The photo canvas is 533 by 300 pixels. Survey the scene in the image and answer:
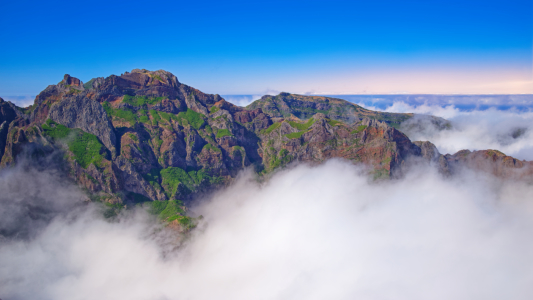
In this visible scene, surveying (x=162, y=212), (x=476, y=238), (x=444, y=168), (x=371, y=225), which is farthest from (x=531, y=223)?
(x=162, y=212)

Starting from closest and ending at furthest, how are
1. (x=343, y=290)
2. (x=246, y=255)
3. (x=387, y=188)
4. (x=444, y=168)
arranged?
1. (x=343, y=290)
2. (x=246, y=255)
3. (x=387, y=188)
4. (x=444, y=168)

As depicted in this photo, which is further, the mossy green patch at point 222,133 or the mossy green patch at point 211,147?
the mossy green patch at point 222,133

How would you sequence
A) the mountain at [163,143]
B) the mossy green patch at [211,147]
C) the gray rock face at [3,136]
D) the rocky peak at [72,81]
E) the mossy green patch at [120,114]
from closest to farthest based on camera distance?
the gray rock face at [3,136] → the mountain at [163,143] → the rocky peak at [72,81] → the mossy green patch at [120,114] → the mossy green patch at [211,147]

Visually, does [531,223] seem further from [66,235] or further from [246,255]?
[66,235]

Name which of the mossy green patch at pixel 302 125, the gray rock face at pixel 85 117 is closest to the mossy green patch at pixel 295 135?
the mossy green patch at pixel 302 125

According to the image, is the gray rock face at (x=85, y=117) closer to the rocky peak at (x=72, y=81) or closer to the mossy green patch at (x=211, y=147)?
the rocky peak at (x=72, y=81)
